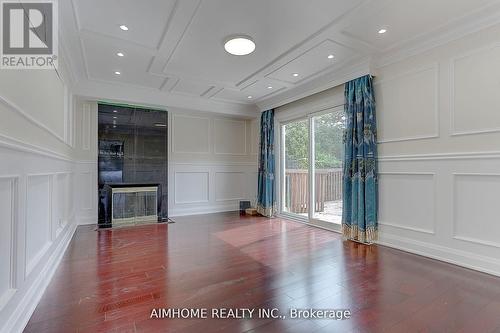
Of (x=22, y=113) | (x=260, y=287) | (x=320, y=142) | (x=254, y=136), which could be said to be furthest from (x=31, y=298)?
(x=254, y=136)

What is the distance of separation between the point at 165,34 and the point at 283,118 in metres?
3.17

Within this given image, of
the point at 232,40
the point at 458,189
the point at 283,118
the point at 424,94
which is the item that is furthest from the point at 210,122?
the point at 458,189

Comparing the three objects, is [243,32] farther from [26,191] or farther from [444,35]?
[26,191]

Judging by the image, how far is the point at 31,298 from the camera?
189cm

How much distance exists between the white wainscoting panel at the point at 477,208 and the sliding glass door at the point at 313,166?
169 cm

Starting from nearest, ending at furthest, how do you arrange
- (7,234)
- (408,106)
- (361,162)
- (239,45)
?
(7,234) < (239,45) < (408,106) < (361,162)

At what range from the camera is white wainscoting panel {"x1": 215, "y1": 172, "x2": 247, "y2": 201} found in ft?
20.5

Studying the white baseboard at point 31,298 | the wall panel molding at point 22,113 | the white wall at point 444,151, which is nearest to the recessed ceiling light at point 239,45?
the white wall at point 444,151

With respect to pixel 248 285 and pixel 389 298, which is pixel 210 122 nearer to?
pixel 248 285

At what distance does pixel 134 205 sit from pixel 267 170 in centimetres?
291

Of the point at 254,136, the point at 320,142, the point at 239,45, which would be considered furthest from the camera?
the point at 254,136

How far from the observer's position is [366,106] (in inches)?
143

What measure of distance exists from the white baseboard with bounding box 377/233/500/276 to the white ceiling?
248cm

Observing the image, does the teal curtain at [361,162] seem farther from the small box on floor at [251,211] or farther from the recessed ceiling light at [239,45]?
the small box on floor at [251,211]
